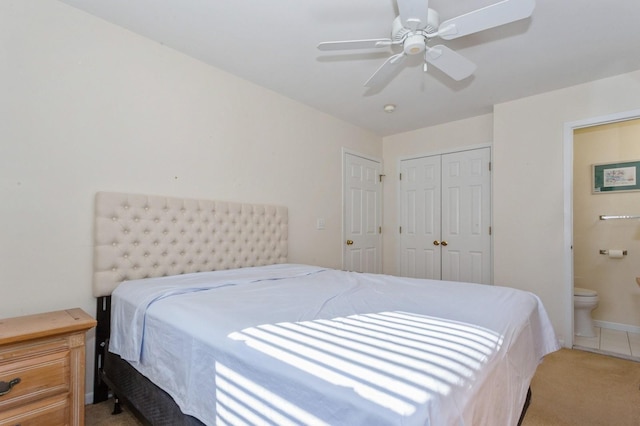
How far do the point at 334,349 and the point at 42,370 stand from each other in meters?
1.44

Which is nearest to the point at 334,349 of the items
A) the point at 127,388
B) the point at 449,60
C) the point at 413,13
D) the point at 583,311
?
the point at 127,388

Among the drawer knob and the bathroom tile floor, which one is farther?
the bathroom tile floor

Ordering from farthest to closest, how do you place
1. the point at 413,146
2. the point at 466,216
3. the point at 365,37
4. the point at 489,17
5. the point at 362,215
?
the point at 413,146 < the point at 362,215 < the point at 466,216 < the point at 365,37 < the point at 489,17

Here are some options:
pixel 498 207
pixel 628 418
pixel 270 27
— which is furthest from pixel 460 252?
pixel 270 27

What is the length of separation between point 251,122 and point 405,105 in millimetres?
1715

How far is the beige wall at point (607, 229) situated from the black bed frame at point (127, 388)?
259 cm

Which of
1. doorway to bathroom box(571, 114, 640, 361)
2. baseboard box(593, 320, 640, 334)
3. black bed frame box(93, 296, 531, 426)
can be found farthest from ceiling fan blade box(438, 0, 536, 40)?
baseboard box(593, 320, 640, 334)

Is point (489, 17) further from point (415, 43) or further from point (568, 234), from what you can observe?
point (568, 234)

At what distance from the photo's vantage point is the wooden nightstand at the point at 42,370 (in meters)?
1.38

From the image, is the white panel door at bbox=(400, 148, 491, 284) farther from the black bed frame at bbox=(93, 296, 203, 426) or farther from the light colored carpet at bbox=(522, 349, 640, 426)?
the black bed frame at bbox=(93, 296, 203, 426)

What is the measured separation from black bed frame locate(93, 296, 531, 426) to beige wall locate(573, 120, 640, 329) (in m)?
2.59

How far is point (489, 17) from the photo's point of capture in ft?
5.17

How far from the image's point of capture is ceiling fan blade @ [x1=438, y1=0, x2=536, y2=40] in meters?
1.47

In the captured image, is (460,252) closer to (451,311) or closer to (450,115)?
(450,115)
